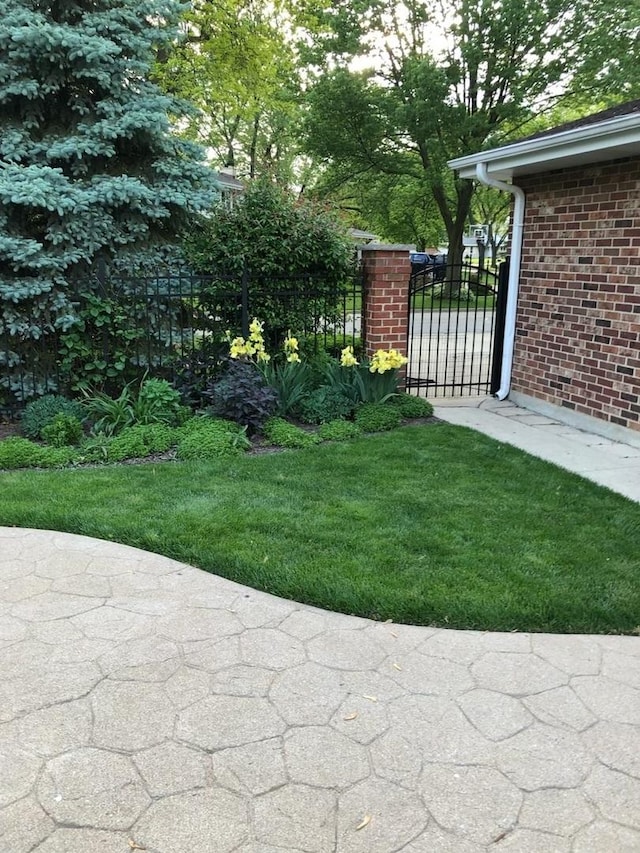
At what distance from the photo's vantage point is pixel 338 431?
5871 mm

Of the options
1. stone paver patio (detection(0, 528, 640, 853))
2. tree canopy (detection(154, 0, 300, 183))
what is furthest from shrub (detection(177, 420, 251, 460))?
tree canopy (detection(154, 0, 300, 183))

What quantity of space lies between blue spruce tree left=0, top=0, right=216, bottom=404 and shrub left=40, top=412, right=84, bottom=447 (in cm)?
88

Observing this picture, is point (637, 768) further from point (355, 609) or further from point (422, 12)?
point (422, 12)

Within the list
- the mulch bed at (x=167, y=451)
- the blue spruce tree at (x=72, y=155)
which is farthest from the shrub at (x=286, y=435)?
the blue spruce tree at (x=72, y=155)

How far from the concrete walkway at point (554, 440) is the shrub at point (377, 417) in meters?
0.62

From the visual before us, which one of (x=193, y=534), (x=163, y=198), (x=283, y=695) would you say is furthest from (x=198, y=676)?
(x=163, y=198)

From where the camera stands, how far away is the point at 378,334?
6922 mm

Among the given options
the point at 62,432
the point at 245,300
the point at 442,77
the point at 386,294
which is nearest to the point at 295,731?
the point at 62,432

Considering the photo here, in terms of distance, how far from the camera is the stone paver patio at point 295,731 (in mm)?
1865

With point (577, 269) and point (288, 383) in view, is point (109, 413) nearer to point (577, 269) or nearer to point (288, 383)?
point (288, 383)

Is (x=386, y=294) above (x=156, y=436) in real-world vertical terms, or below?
above

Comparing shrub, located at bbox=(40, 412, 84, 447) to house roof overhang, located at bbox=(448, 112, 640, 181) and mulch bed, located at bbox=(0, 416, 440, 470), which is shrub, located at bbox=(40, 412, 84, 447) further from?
house roof overhang, located at bbox=(448, 112, 640, 181)

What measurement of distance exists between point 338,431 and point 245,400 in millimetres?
858

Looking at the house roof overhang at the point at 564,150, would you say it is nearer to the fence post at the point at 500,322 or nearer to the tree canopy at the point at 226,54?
the fence post at the point at 500,322
